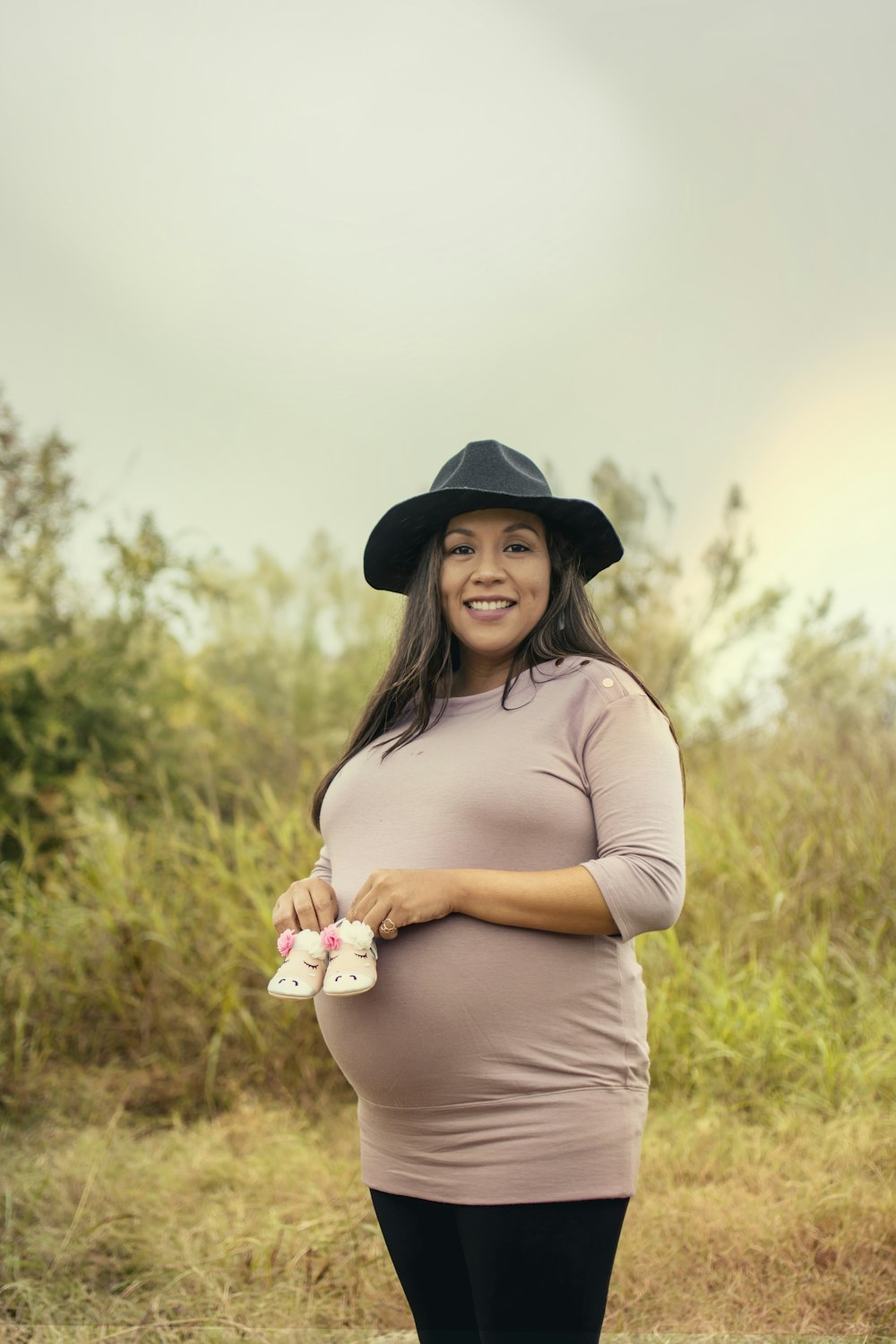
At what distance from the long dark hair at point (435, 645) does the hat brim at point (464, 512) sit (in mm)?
33

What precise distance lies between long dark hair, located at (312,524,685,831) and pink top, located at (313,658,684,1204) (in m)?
0.10

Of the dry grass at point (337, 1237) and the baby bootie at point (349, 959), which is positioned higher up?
the baby bootie at point (349, 959)

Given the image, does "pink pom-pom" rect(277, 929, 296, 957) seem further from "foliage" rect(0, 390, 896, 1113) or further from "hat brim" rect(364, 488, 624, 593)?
"foliage" rect(0, 390, 896, 1113)

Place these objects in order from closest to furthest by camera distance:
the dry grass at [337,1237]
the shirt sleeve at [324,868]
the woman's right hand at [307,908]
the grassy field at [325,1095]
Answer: the woman's right hand at [307,908] → the shirt sleeve at [324,868] → the dry grass at [337,1237] → the grassy field at [325,1095]

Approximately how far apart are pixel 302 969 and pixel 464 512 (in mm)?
784

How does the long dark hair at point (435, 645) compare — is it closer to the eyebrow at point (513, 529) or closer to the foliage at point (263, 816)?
the eyebrow at point (513, 529)

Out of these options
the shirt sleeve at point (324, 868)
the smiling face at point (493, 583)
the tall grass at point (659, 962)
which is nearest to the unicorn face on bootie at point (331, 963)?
the shirt sleeve at point (324, 868)

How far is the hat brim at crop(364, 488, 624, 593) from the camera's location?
188 cm

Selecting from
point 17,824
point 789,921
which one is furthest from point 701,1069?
point 17,824

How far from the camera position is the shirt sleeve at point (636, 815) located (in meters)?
1.55

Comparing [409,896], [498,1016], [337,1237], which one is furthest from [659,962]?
[409,896]

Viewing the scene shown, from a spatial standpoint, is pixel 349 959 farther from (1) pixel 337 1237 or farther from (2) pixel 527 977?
(1) pixel 337 1237

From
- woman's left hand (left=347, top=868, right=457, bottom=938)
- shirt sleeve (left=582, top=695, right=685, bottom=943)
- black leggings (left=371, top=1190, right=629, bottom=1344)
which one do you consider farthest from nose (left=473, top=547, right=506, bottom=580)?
black leggings (left=371, top=1190, right=629, bottom=1344)

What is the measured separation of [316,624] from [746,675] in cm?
338
